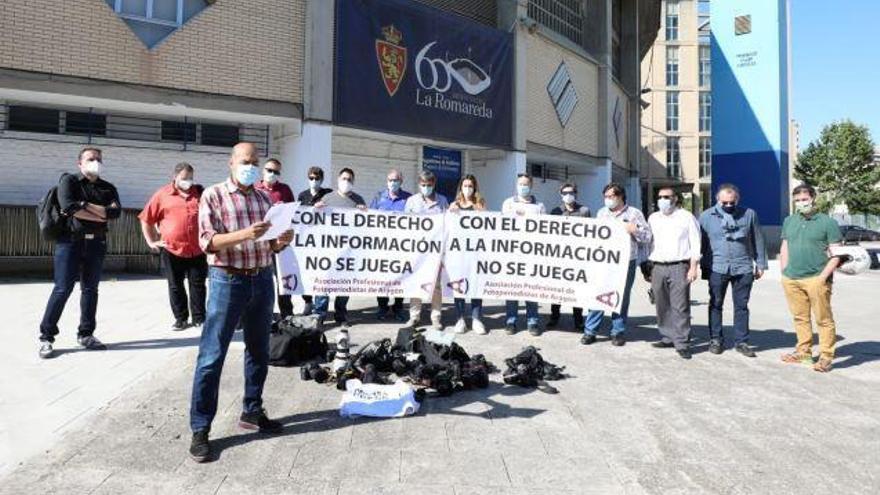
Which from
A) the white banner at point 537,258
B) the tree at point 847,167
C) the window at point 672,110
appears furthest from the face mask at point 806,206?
the window at point 672,110

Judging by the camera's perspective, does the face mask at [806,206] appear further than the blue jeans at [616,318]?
No

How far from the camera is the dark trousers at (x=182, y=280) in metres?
6.90

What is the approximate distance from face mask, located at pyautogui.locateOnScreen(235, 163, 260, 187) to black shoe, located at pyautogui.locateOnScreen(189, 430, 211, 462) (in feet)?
5.16

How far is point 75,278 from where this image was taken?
18.9 feet

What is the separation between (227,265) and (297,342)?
234 cm

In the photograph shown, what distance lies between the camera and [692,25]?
193 feet

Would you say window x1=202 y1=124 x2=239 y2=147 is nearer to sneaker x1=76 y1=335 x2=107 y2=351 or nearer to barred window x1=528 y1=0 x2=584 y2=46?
sneaker x1=76 y1=335 x2=107 y2=351

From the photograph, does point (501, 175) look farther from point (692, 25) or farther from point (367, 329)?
point (692, 25)

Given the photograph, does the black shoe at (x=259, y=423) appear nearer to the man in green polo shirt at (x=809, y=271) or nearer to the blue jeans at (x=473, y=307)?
the blue jeans at (x=473, y=307)

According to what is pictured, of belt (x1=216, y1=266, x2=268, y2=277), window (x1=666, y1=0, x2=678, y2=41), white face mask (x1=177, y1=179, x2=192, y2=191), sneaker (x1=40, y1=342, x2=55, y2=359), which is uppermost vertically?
window (x1=666, y1=0, x2=678, y2=41)

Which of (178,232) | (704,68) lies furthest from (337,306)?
(704,68)

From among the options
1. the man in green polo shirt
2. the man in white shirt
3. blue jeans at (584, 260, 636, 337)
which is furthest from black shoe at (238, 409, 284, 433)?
the man in green polo shirt

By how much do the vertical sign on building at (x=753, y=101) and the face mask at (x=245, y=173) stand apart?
90.9 ft

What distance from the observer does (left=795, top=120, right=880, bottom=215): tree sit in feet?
128
